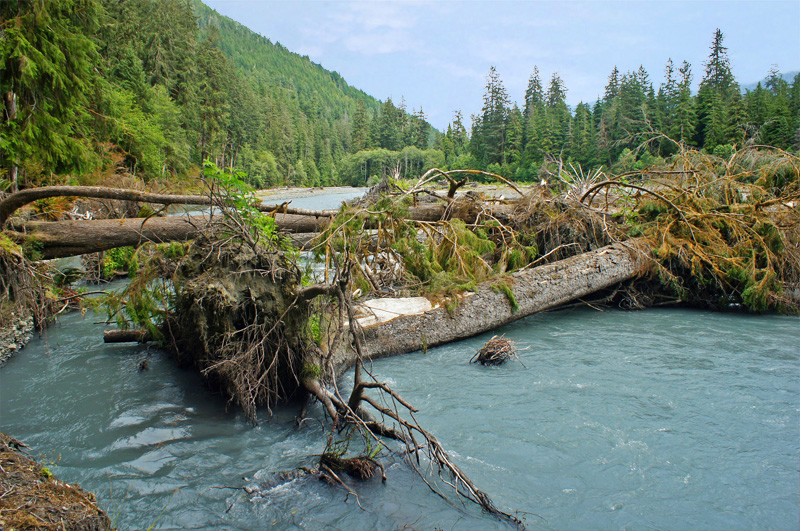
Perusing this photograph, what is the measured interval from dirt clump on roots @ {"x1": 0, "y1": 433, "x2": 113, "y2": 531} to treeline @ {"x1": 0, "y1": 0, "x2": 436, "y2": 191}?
2.85m

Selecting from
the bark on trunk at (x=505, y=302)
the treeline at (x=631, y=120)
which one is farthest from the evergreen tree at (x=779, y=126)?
the bark on trunk at (x=505, y=302)

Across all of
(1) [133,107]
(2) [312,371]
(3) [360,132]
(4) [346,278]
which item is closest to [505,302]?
(2) [312,371]

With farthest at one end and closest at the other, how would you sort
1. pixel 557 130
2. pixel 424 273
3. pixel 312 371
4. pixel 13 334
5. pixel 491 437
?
pixel 557 130
pixel 424 273
pixel 13 334
pixel 312 371
pixel 491 437

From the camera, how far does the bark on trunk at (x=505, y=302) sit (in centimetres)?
659

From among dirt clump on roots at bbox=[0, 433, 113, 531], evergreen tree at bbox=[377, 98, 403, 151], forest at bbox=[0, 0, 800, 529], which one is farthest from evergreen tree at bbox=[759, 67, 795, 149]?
evergreen tree at bbox=[377, 98, 403, 151]

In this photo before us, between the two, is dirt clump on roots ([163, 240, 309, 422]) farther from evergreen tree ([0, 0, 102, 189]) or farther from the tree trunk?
evergreen tree ([0, 0, 102, 189])

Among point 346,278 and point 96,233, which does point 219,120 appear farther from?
point 346,278

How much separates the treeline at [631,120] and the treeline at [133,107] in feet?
72.5

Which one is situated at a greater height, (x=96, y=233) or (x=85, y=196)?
(x=85, y=196)

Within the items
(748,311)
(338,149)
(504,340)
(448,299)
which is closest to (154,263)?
(448,299)

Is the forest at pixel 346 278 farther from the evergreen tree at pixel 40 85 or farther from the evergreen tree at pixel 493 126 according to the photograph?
the evergreen tree at pixel 493 126

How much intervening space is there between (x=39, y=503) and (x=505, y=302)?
20.1ft

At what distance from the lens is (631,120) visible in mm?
34875

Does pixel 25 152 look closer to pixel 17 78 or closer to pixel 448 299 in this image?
pixel 17 78
